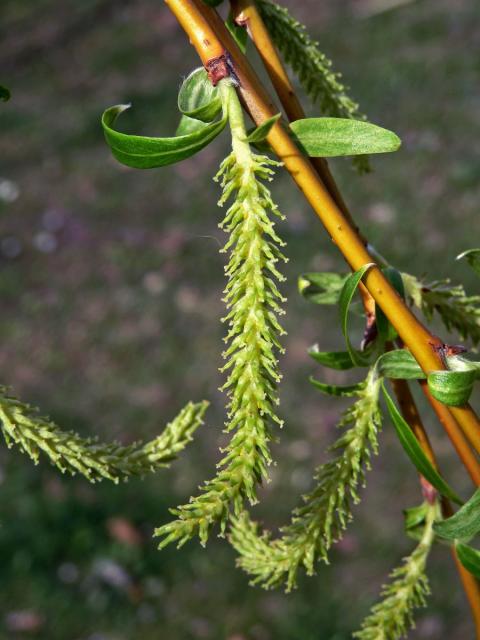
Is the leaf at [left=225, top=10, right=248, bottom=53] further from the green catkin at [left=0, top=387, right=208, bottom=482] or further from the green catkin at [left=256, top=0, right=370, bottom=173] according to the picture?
the green catkin at [left=0, top=387, right=208, bottom=482]

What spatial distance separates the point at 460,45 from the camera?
194 inches

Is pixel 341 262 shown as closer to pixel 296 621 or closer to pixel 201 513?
pixel 296 621

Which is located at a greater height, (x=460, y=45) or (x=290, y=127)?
(x=290, y=127)

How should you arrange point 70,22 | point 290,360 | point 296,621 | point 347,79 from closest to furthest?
point 296,621 < point 290,360 < point 347,79 < point 70,22

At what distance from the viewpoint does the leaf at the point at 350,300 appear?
1.54 feet

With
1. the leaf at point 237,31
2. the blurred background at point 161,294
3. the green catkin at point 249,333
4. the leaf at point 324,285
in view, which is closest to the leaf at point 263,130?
the green catkin at point 249,333

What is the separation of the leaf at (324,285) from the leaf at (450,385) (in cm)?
20

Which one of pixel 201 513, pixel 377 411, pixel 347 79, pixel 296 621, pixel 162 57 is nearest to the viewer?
pixel 201 513

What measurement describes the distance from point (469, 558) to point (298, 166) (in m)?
0.27


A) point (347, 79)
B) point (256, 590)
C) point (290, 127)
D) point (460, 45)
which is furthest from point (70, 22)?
point (290, 127)

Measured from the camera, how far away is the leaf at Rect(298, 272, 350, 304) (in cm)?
67

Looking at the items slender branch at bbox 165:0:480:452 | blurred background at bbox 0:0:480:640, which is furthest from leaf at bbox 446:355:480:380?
blurred background at bbox 0:0:480:640

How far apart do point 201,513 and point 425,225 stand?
3567 millimetres

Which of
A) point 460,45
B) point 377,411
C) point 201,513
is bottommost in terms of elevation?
point 460,45
